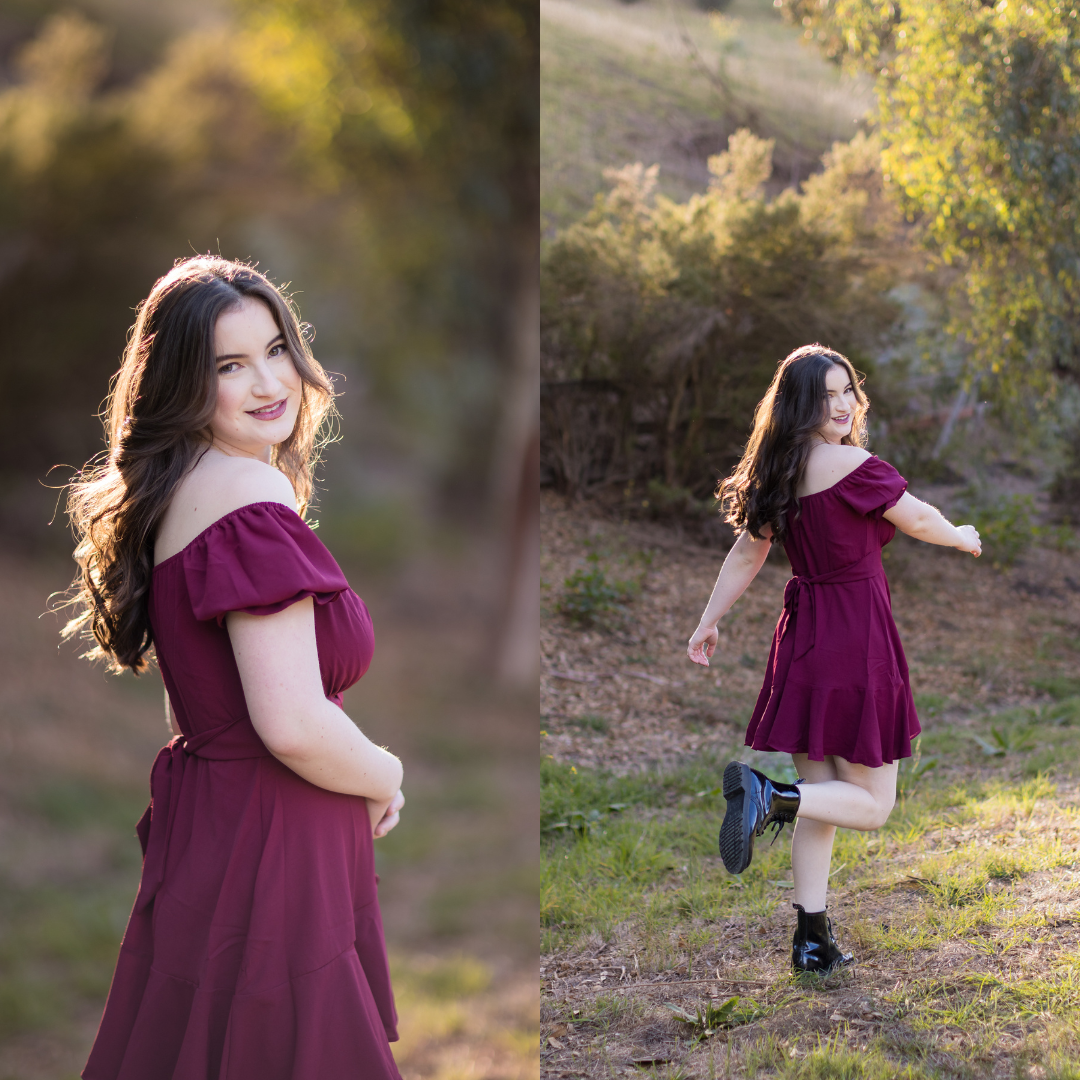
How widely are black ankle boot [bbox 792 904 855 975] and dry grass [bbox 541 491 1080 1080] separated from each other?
0.04m

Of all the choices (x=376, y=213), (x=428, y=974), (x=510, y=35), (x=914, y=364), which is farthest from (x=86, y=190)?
(x=914, y=364)

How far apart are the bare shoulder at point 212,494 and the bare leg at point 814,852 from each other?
3.80 ft

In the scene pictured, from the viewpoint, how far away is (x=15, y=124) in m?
8.09

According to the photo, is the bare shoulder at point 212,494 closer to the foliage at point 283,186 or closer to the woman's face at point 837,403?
the woman's face at point 837,403

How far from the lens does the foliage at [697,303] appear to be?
2781mm

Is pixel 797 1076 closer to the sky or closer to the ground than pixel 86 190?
closer to the ground

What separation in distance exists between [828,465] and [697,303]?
1.38 m

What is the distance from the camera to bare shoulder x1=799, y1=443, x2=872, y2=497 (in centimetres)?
196

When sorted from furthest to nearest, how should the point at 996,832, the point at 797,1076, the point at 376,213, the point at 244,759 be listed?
the point at 376,213 < the point at 996,832 < the point at 797,1076 < the point at 244,759

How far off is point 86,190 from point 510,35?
154 inches

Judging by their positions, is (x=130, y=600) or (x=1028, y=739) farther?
(x=1028, y=739)

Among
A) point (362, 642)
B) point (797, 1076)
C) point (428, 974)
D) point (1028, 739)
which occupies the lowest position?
point (428, 974)

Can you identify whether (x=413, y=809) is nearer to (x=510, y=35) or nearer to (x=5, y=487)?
(x=5, y=487)

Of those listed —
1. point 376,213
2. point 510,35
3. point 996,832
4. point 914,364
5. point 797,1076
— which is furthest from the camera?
point 376,213
